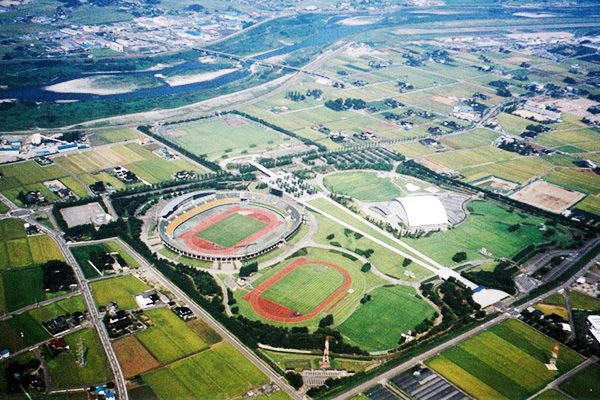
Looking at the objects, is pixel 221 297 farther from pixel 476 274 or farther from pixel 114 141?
pixel 114 141

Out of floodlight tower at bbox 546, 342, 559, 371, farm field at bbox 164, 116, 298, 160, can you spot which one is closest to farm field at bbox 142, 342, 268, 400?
floodlight tower at bbox 546, 342, 559, 371

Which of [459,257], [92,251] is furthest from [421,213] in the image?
[92,251]

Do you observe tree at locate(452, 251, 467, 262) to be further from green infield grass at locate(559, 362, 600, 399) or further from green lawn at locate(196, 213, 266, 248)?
green lawn at locate(196, 213, 266, 248)

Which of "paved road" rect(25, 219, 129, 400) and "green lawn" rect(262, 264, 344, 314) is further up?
"paved road" rect(25, 219, 129, 400)

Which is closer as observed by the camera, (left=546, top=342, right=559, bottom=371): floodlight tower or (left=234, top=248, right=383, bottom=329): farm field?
(left=546, top=342, right=559, bottom=371): floodlight tower

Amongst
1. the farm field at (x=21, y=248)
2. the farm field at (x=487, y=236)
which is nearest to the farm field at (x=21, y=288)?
the farm field at (x=21, y=248)

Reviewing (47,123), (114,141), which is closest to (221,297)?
(114,141)
